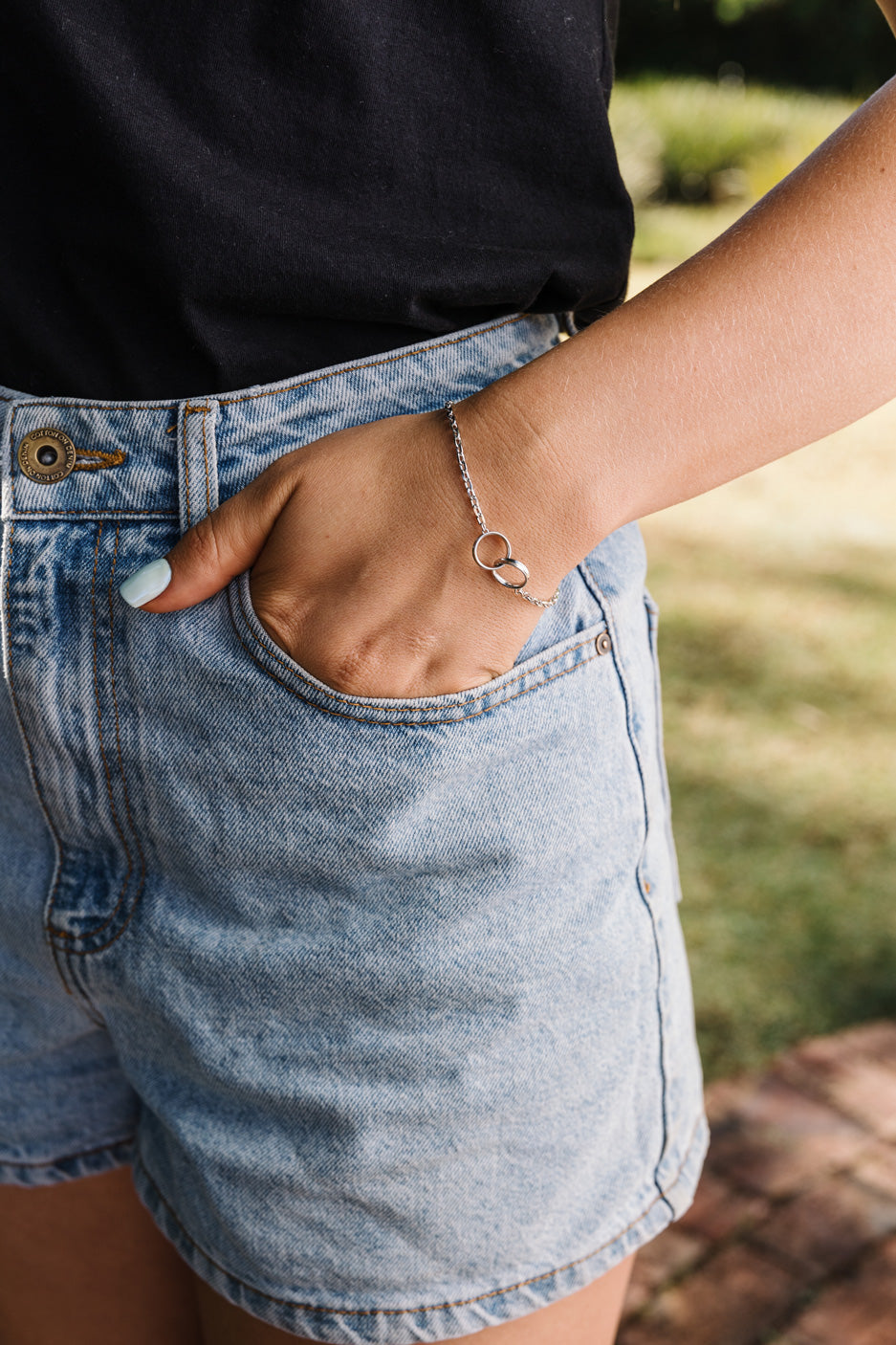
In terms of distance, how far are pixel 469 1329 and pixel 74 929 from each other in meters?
0.45

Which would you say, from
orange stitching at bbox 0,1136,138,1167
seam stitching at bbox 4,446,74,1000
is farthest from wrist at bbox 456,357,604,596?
orange stitching at bbox 0,1136,138,1167

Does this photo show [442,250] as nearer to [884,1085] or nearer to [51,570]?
[51,570]

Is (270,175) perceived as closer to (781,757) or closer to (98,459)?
(98,459)

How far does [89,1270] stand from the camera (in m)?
1.21

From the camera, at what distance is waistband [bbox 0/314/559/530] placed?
838 millimetres

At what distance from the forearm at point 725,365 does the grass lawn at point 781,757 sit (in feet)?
6.50

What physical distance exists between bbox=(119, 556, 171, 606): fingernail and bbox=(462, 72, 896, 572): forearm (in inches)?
9.2

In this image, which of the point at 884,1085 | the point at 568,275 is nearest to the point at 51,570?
the point at 568,275

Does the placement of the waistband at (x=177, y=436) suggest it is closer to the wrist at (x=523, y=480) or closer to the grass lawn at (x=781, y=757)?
the wrist at (x=523, y=480)

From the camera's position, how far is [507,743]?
2.66 ft

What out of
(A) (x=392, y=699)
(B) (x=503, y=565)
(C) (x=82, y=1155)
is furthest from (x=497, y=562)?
(C) (x=82, y=1155)

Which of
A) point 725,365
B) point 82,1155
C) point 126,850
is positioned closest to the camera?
point 725,365

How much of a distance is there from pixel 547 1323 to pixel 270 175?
36.2 inches

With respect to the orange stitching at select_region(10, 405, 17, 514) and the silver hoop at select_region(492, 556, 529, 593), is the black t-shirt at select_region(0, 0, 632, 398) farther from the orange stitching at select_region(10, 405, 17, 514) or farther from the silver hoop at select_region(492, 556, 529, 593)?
the silver hoop at select_region(492, 556, 529, 593)
